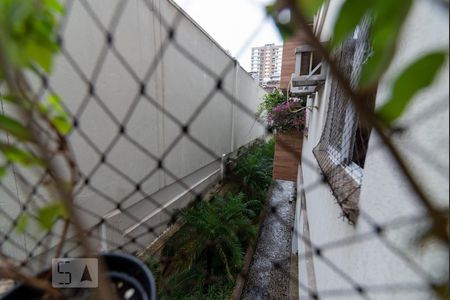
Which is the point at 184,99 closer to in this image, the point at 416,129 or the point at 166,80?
the point at 166,80

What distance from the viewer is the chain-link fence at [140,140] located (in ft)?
1.94

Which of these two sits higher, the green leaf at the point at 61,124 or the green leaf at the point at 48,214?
the green leaf at the point at 61,124

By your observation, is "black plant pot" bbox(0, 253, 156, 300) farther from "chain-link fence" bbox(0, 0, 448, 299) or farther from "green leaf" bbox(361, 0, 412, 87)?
"green leaf" bbox(361, 0, 412, 87)

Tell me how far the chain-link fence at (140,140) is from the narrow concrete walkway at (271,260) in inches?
12.6

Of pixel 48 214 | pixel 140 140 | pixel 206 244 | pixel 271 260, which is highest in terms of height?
pixel 140 140

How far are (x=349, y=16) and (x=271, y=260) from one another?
2066 mm

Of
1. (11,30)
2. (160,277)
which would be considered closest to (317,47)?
(11,30)

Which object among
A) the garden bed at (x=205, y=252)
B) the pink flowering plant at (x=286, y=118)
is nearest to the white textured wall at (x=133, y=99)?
the garden bed at (x=205, y=252)

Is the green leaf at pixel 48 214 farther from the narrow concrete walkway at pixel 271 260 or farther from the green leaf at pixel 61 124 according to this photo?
the narrow concrete walkway at pixel 271 260

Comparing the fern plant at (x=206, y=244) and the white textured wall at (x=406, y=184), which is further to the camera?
the fern plant at (x=206, y=244)

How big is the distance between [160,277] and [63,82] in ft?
5.71

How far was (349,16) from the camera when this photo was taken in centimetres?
17

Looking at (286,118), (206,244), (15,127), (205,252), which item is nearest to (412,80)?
(15,127)

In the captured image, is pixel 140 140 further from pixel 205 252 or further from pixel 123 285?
pixel 123 285
